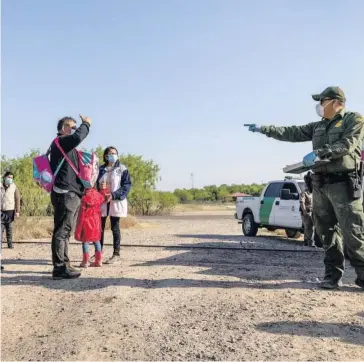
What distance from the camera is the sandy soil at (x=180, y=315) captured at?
3.35m

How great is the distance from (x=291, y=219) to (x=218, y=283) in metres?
8.01

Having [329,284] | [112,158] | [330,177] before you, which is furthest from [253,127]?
[112,158]

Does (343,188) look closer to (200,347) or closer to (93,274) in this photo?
(200,347)

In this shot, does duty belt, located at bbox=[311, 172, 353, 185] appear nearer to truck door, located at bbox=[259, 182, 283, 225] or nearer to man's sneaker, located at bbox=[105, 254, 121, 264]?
man's sneaker, located at bbox=[105, 254, 121, 264]

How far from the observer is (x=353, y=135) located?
4941mm

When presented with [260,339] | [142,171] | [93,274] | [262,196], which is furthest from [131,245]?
[142,171]

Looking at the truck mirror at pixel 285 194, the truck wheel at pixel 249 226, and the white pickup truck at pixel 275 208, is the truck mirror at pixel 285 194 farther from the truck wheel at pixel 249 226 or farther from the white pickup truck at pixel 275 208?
the truck wheel at pixel 249 226

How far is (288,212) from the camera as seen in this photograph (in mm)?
13047

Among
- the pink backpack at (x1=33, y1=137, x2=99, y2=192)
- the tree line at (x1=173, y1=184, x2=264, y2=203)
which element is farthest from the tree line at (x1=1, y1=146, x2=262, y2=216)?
the tree line at (x1=173, y1=184, x2=264, y2=203)

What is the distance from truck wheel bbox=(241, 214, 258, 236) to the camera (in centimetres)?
1455

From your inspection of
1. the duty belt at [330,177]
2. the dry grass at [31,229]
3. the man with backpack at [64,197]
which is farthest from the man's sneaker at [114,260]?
the dry grass at [31,229]

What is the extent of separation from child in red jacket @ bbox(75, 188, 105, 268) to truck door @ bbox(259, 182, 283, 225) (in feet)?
26.3

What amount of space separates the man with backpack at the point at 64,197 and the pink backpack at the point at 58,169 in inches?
1.5

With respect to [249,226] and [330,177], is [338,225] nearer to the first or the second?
[330,177]
